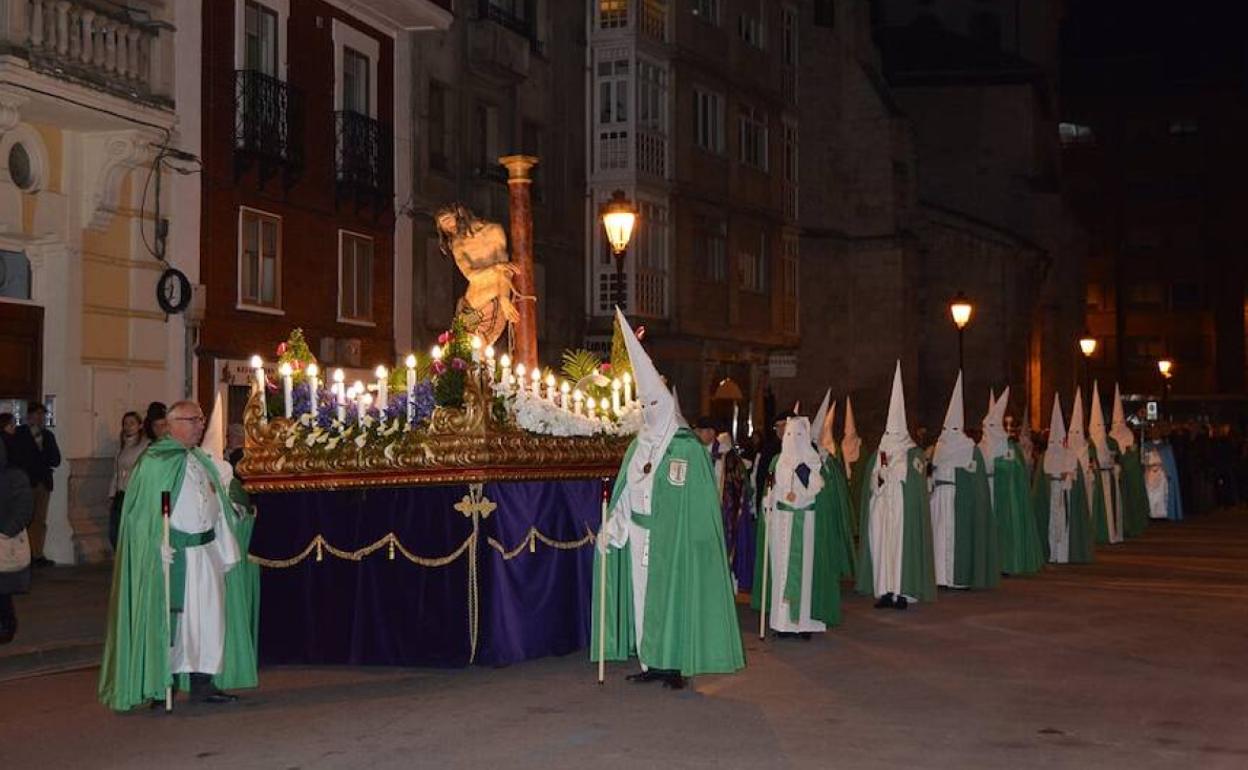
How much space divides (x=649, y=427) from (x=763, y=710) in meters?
2.21

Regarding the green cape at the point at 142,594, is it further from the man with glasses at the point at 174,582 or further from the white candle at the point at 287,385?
the white candle at the point at 287,385

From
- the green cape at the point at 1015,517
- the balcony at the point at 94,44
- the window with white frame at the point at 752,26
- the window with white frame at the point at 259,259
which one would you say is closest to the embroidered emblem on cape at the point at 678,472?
the green cape at the point at 1015,517

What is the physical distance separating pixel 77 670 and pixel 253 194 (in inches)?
500

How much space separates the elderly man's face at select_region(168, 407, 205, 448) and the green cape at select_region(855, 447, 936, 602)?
837 centimetres

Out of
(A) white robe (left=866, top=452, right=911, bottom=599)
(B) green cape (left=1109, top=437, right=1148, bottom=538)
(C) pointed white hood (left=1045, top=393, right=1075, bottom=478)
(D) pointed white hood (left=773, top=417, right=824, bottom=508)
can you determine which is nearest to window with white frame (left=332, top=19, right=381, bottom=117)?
(C) pointed white hood (left=1045, top=393, right=1075, bottom=478)

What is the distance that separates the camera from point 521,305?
17.1 metres

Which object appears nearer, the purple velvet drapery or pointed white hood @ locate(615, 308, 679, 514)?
Result: pointed white hood @ locate(615, 308, 679, 514)

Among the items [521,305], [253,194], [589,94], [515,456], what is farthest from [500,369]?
[589,94]

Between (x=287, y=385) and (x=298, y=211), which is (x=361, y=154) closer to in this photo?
(x=298, y=211)

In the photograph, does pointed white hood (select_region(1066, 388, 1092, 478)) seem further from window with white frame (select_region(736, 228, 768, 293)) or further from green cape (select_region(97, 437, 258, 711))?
green cape (select_region(97, 437, 258, 711))

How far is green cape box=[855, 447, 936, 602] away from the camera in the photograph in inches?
716

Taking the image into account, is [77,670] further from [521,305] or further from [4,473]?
A: [521,305]

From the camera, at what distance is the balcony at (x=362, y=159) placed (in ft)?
93.4

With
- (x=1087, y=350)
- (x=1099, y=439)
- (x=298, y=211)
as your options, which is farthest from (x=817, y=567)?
(x=1087, y=350)
